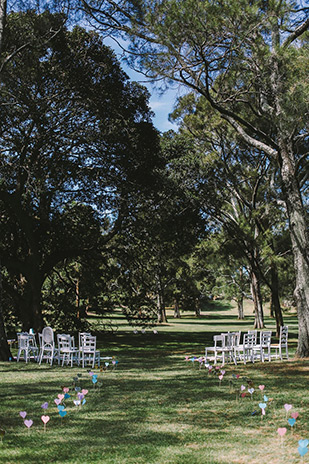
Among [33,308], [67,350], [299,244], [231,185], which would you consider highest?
[231,185]

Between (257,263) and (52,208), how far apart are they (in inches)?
380

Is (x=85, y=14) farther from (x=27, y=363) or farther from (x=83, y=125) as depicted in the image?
(x=27, y=363)

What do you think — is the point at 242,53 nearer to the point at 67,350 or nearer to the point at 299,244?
the point at 299,244

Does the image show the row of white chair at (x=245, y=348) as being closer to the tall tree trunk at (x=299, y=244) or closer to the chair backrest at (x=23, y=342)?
the tall tree trunk at (x=299, y=244)

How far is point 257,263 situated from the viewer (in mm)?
21141

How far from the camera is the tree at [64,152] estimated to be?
15227mm

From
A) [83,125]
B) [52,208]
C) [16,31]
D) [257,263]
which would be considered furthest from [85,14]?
[257,263]

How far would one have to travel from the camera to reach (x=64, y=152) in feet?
52.0

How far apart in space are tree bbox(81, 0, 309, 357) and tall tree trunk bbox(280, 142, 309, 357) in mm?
25

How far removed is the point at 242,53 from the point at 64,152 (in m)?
7.17

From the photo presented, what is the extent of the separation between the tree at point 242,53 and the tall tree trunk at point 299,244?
0.08 ft

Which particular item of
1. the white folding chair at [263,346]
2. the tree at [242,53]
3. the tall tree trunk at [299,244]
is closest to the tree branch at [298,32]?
the tree at [242,53]

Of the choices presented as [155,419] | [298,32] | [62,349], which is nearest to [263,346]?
[62,349]

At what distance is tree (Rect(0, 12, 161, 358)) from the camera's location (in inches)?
599
